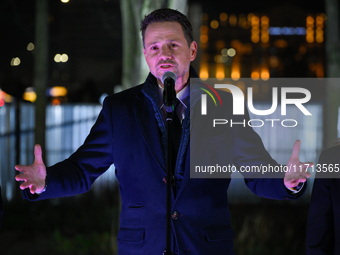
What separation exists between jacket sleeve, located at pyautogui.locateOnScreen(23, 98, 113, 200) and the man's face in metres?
0.42

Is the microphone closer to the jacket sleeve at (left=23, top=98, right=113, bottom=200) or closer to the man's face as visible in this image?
the man's face

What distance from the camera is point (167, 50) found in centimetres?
266

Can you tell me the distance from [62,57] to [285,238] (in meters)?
6.98

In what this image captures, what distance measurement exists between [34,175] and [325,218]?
1748mm

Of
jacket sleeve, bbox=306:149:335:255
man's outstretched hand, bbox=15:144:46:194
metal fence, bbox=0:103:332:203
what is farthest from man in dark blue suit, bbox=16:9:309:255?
metal fence, bbox=0:103:332:203

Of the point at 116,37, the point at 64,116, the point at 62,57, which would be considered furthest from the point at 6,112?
the point at 116,37

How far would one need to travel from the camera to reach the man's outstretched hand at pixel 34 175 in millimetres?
2303

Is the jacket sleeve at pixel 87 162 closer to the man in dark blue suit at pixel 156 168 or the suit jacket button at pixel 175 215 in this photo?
the man in dark blue suit at pixel 156 168

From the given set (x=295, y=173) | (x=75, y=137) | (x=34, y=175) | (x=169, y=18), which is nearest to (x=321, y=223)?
(x=295, y=173)

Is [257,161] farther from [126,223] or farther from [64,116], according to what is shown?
[64,116]

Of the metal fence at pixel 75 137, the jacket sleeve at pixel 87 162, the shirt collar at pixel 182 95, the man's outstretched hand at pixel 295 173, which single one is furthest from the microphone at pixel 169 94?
the metal fence at pixel 75 137

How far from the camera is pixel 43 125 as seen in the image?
7668 mm

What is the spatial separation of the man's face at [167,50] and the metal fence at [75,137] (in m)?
5.79

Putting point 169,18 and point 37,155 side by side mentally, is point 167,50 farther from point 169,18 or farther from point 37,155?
point 37,155
